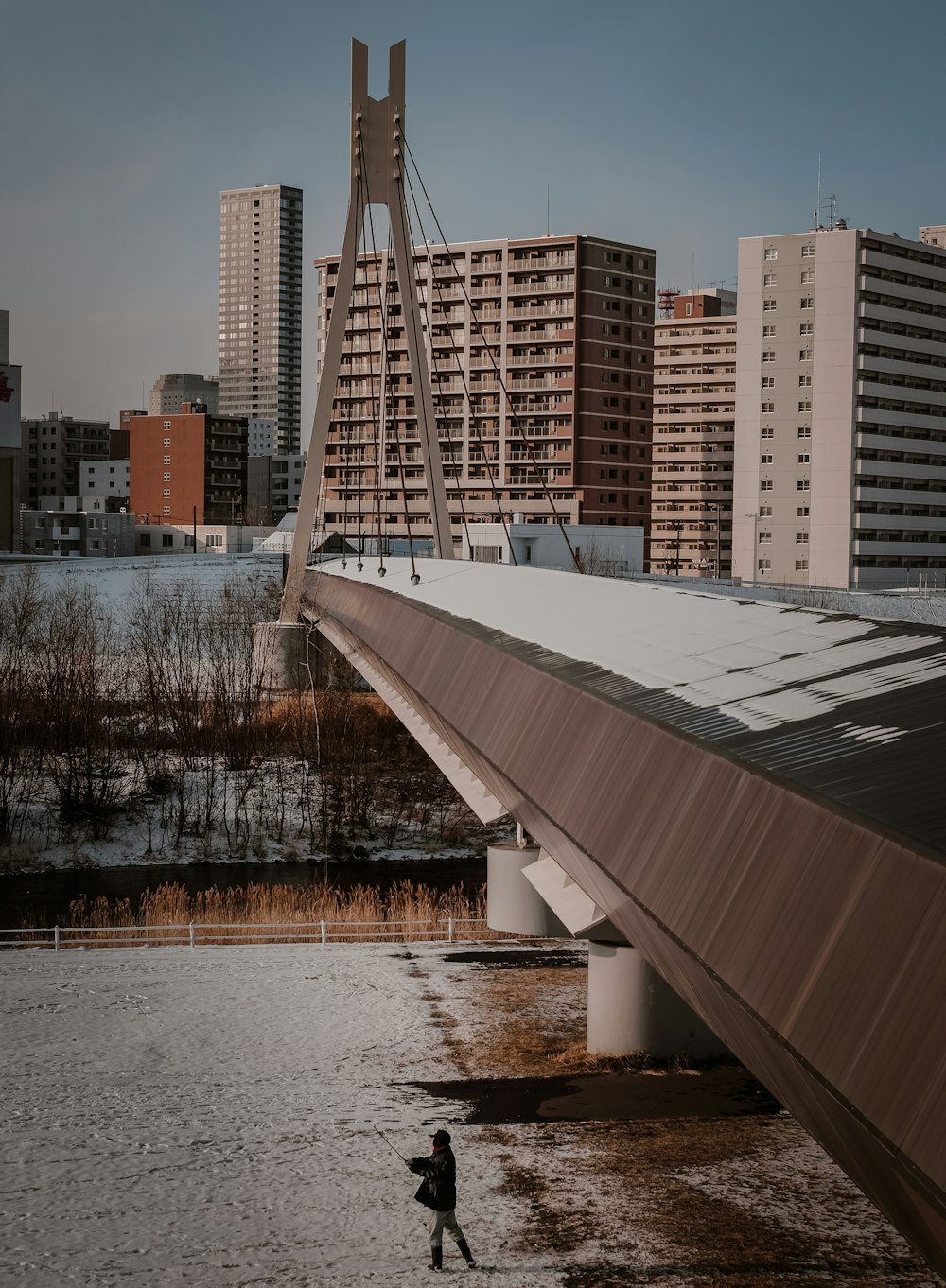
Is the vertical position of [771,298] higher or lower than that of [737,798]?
higher

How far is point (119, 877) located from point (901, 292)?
7451cm

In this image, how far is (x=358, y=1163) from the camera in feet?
46.0

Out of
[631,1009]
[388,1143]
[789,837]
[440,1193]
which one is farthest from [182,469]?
[789,837]

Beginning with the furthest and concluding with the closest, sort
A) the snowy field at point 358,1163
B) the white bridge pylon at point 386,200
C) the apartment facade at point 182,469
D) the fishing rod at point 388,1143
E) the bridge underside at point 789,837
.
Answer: the apartment facade at point 182,469 < the white bridge pylon at point 386,200 < the fishing rod at point 388,1143 < the snowy field at point 358,1163 < the bridge underside at point 789,837

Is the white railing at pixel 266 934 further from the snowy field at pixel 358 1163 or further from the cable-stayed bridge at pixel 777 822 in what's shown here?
the cable-stayed bridge at pixel 777 822

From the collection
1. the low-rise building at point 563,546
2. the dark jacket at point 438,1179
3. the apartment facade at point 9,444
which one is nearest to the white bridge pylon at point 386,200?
the dark jacket at point 438,1179

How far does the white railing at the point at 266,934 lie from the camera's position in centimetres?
2527

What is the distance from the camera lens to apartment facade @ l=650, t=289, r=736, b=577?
108 m

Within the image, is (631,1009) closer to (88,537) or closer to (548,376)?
(548,376)

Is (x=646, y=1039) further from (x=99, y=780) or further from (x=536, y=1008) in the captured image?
(x=99, y=780)

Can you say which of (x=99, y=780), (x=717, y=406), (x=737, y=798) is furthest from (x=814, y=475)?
(x=737, y=798)

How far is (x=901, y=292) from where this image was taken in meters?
91.8

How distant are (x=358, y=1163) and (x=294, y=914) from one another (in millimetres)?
14310

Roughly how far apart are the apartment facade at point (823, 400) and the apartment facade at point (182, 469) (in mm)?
67484
